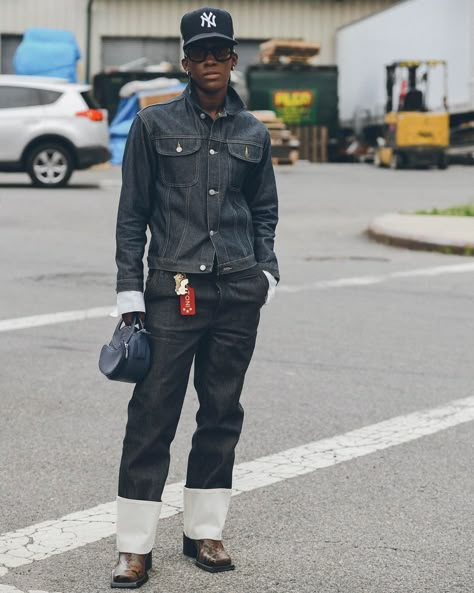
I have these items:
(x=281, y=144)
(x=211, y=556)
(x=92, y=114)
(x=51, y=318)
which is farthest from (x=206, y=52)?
(x=281, y=144)

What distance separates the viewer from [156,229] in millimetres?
4547

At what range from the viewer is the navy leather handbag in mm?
4398

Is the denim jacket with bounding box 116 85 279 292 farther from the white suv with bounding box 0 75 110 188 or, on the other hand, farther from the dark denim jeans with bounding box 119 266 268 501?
the white suv with bounding box 0 75 110 188

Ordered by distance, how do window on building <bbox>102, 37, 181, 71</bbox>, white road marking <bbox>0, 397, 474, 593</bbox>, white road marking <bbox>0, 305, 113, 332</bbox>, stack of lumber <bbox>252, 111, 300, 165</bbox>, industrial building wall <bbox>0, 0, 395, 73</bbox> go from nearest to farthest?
white road marking <bbox>0, 397, 474, 593</bbox>
white road marking <bbox>0, 305, 113, 332</bbox>
stack of lumber <bbox>252, 111, 300, 165</bbox>
industrial building wall <bbox>0, 0, 395, 73</bbox>
window on building <bbox>102, 37, 181, 71</bbox>

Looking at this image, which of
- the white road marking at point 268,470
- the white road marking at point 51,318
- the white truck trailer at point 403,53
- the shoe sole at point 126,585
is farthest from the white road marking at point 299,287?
the white truck trailer at point 403,53

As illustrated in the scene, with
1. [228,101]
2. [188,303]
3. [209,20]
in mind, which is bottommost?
[188,303]

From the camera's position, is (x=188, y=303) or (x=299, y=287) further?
(x=299, y=287)

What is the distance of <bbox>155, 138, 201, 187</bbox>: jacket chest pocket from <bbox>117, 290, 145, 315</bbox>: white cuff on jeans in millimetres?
385

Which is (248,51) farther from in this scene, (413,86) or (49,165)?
(49,165)

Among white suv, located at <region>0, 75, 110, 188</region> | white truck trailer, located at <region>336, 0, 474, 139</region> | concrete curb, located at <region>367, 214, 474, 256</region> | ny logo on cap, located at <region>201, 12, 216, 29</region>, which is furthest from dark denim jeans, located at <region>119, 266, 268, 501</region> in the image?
white truck trailer, located at <region>336, 0, 474, 139</region>

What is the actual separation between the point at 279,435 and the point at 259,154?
→ 245 cm

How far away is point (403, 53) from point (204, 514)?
1302 inches

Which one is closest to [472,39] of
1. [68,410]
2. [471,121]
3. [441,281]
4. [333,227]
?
[471,121]

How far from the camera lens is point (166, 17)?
43.1 m
